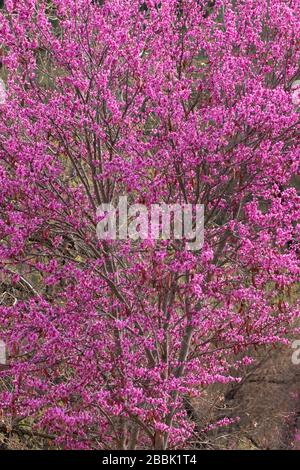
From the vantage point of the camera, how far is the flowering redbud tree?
765 cm

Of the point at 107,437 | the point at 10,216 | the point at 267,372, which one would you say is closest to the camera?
the point at 10,216

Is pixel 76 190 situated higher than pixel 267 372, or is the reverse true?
pixel 76 190

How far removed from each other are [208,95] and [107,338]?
269 centimetres

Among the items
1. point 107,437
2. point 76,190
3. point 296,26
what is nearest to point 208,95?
point 296,26

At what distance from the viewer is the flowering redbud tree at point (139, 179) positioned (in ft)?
25.1

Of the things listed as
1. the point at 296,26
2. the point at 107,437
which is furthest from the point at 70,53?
the point at 107,437

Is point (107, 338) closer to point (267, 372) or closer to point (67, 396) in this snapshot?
point (67, 396)

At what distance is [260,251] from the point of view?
25.1 feet

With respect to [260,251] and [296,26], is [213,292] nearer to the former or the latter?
[260,251]

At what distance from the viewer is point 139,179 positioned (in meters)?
7.89

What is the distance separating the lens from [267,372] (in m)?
17.1

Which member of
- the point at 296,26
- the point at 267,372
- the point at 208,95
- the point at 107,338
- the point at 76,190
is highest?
the point at 296,26

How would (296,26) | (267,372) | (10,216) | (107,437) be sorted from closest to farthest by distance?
(10,216) → (296,26) → (107,437) → (267,372)

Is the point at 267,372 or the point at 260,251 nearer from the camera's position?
the point at 260,251
